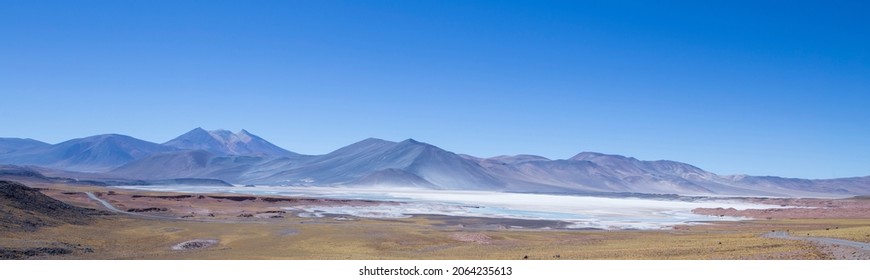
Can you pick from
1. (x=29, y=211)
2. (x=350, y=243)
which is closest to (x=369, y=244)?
(x=350, y=243)

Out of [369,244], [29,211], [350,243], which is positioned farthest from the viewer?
[29,211]

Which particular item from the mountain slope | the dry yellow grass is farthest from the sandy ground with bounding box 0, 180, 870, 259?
the mountain slope

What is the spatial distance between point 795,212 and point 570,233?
6186cm

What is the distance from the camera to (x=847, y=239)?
123ft

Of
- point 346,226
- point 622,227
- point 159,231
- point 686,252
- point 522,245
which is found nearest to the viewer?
point 686,252

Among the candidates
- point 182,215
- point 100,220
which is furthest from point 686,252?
point 182,215

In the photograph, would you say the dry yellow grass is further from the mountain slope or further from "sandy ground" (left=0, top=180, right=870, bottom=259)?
the mountain slope

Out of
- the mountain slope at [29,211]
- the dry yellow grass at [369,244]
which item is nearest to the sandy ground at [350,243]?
the dry yellow grass at [369,244]

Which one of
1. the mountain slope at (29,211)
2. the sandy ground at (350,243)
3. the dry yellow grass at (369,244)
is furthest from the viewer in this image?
the mountain slope at (29,211)

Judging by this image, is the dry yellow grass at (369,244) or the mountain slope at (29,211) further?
the mountain slope at (29,211)

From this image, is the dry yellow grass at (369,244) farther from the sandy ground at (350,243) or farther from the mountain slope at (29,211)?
the mountain slope at (29,211)

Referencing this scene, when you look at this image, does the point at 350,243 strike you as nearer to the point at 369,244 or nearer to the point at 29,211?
the point at 369,244

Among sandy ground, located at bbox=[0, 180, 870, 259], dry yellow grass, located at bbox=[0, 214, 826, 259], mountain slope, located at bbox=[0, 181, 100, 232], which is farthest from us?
mountain slope, located at bbox=[0, 181, 100, 232]

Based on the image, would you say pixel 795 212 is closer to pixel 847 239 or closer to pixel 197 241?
pixel 847 239
